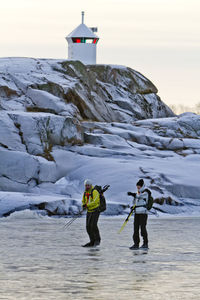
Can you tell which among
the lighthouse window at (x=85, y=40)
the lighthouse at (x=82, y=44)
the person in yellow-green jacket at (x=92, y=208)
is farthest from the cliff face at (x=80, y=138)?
the person in yellow-green jacket at (x=92, y=208)

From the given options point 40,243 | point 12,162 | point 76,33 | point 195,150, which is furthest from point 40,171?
point 76,33

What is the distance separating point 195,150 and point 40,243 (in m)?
26.8

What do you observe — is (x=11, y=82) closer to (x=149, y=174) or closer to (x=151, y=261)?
(x=149, y=174)

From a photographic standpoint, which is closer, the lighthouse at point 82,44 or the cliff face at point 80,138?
the cliff face at point 80,138

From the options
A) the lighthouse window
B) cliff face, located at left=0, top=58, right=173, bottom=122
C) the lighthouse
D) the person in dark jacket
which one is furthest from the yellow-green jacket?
the lighthouse window

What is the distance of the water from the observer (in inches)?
392

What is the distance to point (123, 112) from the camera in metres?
56.9

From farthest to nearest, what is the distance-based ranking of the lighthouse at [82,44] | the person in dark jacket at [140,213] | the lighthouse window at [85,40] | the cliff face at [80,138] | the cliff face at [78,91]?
1. the lighthouse window at [85,40]
2. the lighthouse at [82,44]
3. the cliff face at [78,91]
4. the cliff face at [80,138]
5. the person in dark jacket at [140,213]

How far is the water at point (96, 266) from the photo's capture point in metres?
9.95

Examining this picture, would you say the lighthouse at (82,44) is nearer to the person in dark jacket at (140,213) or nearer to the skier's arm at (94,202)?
the skier's arm at (94,202)

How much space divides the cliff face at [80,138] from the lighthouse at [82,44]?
6.80m

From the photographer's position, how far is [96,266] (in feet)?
42.5

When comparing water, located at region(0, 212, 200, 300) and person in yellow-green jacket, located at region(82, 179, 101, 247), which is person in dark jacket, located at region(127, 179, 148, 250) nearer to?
water, located at region(0, 212, 200, 300)

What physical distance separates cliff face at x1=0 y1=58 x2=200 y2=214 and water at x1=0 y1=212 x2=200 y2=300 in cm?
1222
